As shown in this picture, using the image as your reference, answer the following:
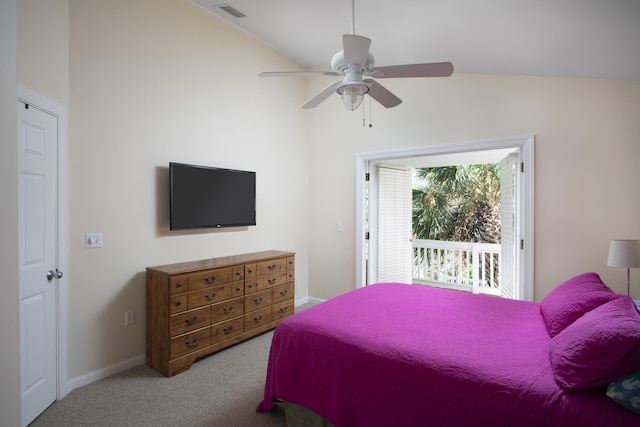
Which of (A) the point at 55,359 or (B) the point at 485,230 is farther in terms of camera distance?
(B) the point at 485,230

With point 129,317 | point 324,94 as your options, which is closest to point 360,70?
point 324,94

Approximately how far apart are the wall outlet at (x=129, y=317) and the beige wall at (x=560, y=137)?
127 inches

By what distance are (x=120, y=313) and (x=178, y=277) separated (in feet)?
→ 2.05

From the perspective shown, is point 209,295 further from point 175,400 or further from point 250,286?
point 175,400

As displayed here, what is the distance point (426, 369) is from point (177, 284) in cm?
205

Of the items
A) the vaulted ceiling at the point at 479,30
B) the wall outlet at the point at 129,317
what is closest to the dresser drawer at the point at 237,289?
the wall outlet at the point at 129,317

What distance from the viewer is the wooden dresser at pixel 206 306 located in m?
2.68

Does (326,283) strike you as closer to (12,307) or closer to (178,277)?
(178,277)

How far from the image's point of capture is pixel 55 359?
234 centimetres

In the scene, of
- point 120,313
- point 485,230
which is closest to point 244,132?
point 120,313

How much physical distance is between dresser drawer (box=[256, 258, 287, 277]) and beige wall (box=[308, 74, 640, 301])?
190 cm

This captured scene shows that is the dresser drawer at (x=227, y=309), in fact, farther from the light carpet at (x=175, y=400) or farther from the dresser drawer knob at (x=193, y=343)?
the light carpet at (x=175, y=400)

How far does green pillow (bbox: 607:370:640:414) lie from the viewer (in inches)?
45.7

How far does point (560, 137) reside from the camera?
3.03 metres
